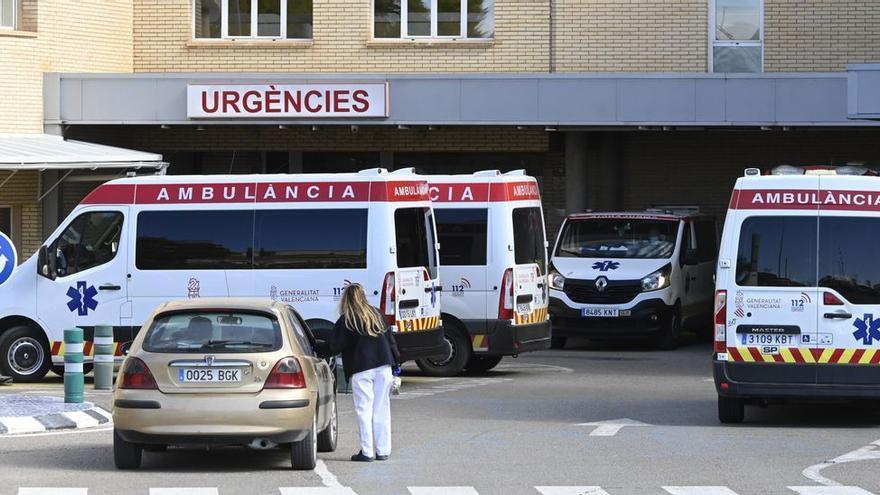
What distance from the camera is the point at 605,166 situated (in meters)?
30.6

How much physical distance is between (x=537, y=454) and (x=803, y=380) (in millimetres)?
3007

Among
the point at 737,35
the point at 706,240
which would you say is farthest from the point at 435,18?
the point at 706,240

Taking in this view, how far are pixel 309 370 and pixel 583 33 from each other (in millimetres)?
17321

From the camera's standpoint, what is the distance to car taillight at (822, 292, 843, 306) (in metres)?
15.1

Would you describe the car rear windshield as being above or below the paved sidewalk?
above

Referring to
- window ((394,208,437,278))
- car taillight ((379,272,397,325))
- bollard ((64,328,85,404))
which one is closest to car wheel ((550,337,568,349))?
window ((394,208,437,278))

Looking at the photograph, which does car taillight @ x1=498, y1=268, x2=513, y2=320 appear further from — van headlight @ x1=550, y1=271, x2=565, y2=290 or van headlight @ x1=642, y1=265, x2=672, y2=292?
van headlight @ x1=642, y1=265, x2=672, y2=292

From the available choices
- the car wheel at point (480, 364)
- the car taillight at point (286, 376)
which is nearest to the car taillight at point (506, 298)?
the car wheel at point (480, 364)

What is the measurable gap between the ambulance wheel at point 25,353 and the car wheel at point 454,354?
4.60m

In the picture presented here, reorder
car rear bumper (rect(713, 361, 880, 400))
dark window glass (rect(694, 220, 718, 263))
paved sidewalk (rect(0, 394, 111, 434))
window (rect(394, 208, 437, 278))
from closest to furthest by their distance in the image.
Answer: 1. paved sidewalk (rect(0, 394, 111, 434))
2. car rear bumper (rect(713, 361, 880, 400))
3. window (rect(394, 208, 437, 278))
4. dark window glass (rect(694, 220, 718, 263))

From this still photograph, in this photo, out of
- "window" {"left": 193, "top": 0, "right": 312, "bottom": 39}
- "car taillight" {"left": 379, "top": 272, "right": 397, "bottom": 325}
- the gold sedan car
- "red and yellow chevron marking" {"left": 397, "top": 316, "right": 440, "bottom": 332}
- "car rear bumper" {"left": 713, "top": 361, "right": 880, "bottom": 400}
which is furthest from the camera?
"window" {"left": 193, "top": 0, "right": 312, "bottom": 39}

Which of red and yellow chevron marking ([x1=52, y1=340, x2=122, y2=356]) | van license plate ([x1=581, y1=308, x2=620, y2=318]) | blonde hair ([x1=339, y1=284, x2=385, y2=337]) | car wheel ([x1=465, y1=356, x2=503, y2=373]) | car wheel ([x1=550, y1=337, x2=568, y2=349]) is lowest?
car wheel ([x1=550, y1=337, x2=568, y2=349])

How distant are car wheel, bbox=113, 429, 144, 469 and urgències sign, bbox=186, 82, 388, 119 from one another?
1446 centimetres

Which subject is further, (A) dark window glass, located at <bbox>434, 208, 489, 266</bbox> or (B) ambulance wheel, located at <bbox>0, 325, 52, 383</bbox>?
(A) dark window glass, located at <bbox>434, 208, 489, 266</bbox>
